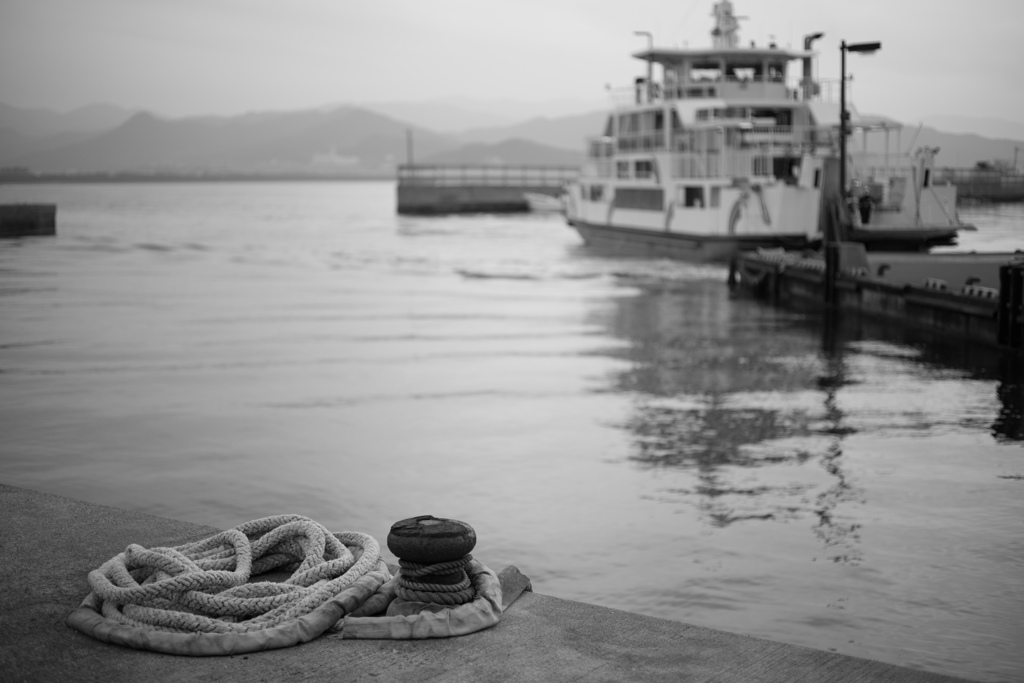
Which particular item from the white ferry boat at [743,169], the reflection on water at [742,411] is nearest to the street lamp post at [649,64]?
the white ferry boat at [743,169]

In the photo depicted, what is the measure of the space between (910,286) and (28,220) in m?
45.7

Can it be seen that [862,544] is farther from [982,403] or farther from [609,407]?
[982,403]

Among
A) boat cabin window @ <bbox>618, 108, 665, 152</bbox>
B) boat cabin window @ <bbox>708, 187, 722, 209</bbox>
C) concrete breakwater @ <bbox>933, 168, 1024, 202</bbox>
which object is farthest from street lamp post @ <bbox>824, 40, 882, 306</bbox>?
concrete breakwater @ <bbox>933, 168, 1024, 202</bbox>

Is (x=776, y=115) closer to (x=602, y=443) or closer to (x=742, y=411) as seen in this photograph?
(x=742, y=411)

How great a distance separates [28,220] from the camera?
178ft

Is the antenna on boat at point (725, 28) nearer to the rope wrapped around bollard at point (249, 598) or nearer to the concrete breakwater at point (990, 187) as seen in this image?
the rope wrapped around bollard at point (249, 598)

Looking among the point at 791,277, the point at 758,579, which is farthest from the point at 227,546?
the point at 791,277

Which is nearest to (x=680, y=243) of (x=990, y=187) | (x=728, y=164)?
(x=728, y=164)

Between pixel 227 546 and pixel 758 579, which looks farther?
pixel 758 579

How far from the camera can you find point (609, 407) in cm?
1481

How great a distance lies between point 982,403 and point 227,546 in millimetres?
12905

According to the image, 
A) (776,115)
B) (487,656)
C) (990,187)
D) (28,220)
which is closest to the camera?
(487,656)

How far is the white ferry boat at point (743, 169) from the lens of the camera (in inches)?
1377

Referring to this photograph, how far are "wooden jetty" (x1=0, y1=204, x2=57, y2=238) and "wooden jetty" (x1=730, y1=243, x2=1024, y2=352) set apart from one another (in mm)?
36217
